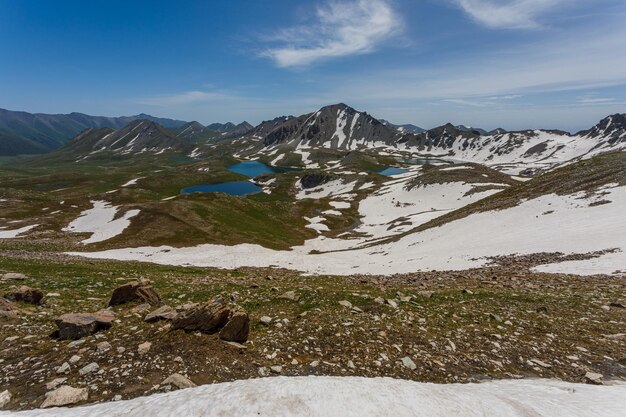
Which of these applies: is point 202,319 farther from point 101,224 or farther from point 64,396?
point 101,224

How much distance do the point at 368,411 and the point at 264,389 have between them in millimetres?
2615

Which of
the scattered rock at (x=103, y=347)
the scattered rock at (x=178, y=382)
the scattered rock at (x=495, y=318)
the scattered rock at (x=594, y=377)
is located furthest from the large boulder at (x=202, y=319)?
the scattered rock at (x=594, y=377)

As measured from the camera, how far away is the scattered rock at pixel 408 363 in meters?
10.3

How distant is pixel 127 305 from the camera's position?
569 inches

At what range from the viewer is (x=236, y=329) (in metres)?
11.1

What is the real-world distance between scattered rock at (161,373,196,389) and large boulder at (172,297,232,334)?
2.36 metres

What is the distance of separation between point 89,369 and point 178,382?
9.16 ft

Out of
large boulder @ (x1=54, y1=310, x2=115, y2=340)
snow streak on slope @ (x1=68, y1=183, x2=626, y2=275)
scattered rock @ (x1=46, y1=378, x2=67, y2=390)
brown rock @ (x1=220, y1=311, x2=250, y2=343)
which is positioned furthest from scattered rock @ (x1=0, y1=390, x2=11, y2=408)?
snow streak on slope @ (x1=68, y1=183, x2=626, y2=275)

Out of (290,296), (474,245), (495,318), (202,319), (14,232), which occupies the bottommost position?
(14,232)

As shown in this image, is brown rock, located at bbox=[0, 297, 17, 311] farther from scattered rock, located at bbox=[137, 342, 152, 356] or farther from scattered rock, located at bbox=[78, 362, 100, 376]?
scattered rock, located at bbox=[137, 342, 152, 356]

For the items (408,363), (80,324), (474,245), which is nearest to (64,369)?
(80,324)

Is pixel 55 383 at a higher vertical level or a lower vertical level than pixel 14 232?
higher

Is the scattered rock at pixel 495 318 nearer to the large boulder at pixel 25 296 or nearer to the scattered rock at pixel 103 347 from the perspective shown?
the scattered rock at pixel 103 347

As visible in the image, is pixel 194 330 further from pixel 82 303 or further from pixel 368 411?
pixel 82 303
